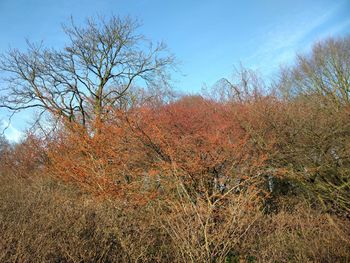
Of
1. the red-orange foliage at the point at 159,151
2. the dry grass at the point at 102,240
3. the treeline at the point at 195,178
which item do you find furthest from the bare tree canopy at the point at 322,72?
the dry grass at the point at 102,240

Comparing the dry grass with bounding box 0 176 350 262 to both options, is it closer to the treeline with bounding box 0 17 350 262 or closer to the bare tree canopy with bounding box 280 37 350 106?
the treeline with bounding box 0 17 350 262

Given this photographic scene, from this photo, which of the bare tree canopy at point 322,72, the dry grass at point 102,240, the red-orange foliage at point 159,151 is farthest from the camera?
the bare tree canopy at point 322,72

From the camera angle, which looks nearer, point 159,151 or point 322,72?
point 159,151

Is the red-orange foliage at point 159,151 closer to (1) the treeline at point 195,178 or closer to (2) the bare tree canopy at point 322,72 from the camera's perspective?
A: (1) the treeline at point 195,178

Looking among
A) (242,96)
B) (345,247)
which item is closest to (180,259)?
(345,247)

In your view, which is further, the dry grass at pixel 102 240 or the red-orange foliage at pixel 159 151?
the red-orange foliage at pixel 159 151

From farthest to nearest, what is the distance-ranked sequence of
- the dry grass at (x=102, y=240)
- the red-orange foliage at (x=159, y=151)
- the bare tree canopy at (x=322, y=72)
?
1. the bare tree canopy at (x=322, y=72)
2. the red-orange foliage at (x=159, y=151)
3. the dry grass at (x=102, y=240)

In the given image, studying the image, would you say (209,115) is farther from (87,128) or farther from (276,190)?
(87,128)

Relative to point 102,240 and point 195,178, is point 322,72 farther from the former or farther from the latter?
point 102,240

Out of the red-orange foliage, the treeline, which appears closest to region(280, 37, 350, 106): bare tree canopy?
the treeline

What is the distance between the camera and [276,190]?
12156mm

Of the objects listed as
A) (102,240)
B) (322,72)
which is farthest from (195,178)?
(322,72)

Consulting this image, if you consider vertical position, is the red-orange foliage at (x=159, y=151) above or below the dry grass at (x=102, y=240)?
above

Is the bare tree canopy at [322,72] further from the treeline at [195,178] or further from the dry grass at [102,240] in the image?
the dry grass at [102,240]
